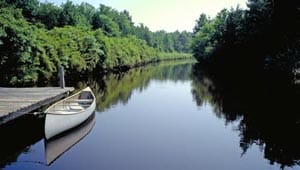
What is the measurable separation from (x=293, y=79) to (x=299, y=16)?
512 cm

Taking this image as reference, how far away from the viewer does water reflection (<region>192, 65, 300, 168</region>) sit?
13.2 m

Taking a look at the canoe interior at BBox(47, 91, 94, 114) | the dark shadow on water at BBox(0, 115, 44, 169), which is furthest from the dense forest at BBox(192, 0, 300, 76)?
the dark shadow on water at BBox(0, 115, 44, 169)

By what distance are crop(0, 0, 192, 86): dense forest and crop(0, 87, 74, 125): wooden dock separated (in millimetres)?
6051

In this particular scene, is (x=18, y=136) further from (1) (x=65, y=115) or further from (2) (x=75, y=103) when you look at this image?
(2) (x=75, y=103)

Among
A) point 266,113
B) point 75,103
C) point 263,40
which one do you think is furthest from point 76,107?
point 263,40

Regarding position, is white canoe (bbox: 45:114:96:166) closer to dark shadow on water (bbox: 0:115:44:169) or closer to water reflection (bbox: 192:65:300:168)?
dark shadow on water (bbox: 0:115:44:169)

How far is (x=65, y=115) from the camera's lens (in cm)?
1378

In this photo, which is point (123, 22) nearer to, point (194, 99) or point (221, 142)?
point (194, 99)

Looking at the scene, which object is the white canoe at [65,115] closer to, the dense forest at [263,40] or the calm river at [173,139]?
the calm river at [173,139]

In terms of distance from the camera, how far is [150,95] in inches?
1118

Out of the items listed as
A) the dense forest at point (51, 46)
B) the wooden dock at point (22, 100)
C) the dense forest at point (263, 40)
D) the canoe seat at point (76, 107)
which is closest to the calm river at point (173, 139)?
the canoe seat at point (76, 107)

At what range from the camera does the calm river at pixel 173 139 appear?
1164cm

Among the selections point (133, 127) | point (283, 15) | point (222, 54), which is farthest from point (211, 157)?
point (222, 54)

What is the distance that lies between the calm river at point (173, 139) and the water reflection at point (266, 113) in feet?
0.12
